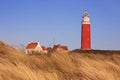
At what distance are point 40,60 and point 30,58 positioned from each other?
18 centimetres

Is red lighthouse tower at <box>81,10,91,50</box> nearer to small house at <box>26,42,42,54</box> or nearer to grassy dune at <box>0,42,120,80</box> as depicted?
small house at <box>26,42,42,54</box>

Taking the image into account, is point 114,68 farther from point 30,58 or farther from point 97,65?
point 30,58

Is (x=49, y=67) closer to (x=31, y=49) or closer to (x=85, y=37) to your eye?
(x=31, y=49)

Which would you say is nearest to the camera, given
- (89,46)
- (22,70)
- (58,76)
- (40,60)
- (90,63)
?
(22,70)

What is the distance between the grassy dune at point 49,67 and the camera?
4.94 meters

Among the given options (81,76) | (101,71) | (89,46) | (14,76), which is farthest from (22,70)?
(89,46)

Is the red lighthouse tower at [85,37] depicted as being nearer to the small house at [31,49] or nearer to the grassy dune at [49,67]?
the small house at [31,49]

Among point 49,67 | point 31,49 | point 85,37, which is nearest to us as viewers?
point 49,67

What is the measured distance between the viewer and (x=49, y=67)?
5.71 m

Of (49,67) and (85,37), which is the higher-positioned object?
(49,67)

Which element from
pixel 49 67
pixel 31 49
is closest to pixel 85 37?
pixel 31 49

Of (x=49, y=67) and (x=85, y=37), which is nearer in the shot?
(x=49, y=67)

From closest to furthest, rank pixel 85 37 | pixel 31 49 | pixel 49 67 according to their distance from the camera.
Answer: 1. pixel 49 67
2. pixel 31 49
3. pixel 85 37

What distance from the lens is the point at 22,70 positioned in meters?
5.03
